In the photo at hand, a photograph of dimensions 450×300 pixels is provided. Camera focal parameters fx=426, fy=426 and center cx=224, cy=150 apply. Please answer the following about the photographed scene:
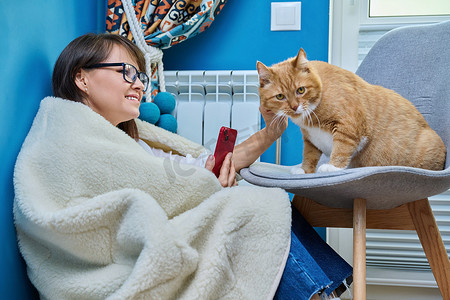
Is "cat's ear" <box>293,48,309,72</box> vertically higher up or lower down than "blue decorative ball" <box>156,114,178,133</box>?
higher up

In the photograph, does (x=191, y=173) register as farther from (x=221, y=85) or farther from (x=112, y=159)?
(x=221, y=85)

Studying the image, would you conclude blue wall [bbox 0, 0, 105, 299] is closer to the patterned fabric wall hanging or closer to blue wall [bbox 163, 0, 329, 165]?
the patterned fabric wall hanging

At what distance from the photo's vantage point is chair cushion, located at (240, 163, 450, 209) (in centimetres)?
91

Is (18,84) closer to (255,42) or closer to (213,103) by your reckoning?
(213,103)

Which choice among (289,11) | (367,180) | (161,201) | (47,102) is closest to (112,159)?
(161,201)

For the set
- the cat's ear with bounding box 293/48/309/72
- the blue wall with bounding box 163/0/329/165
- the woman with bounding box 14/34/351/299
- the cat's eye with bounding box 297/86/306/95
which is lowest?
the woman with bounding box 14/34/351/299

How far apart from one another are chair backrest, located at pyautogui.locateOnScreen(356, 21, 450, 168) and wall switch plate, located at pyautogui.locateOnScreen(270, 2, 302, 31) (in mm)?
443

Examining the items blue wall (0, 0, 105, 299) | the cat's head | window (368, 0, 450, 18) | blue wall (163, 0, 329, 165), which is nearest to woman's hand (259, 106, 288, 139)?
the cat's head

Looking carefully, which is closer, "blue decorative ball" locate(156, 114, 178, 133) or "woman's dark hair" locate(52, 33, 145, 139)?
"woman's dark hair" locate(52, 33, 145, 139)

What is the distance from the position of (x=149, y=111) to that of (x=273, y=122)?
52 centimetres

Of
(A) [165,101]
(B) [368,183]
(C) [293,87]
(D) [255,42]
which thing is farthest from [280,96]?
(D) [255,42]

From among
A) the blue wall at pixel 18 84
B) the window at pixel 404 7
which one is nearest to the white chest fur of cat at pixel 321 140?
the blue wall at pixel 18 84

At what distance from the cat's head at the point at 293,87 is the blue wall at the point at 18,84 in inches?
22.8

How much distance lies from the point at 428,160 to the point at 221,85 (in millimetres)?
909
